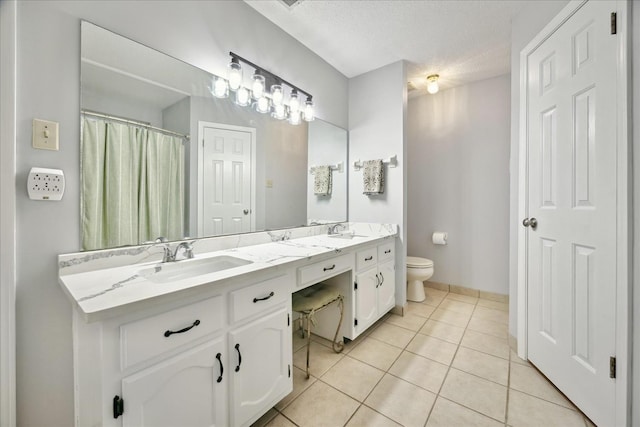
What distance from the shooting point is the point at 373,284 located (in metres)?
2.07

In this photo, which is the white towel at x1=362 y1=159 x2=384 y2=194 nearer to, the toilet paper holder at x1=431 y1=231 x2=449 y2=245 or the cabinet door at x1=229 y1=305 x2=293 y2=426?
the toilet paper holder at x1=431 y1=231 x2=449 y2=245

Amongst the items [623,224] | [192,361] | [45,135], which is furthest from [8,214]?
[623,224]

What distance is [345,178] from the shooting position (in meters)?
2.70

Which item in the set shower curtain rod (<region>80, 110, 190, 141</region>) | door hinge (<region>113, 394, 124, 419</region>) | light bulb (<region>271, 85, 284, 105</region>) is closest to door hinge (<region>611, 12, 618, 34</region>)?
light bulb (<region>271, 85, 284, 105</region>)

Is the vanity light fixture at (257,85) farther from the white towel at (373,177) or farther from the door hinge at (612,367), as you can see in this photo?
the door hinge at (612,367)

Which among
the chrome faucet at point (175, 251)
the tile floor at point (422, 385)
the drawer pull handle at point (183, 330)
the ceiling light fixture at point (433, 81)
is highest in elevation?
the ceiling light fixture at point (433, 81)

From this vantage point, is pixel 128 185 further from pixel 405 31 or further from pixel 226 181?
pixel 405 31

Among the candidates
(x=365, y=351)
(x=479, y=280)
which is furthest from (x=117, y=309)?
(x=479, y=280)

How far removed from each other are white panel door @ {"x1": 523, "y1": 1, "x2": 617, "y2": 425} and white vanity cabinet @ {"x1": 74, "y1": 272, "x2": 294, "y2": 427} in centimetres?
148

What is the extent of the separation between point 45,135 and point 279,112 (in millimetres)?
1327

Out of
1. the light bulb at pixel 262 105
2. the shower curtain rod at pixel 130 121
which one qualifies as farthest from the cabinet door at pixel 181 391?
the light bulb at pixel 262 105

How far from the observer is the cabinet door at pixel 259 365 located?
105cm

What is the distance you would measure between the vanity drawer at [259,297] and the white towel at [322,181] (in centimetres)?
123

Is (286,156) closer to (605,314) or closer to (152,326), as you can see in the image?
(152,326)
